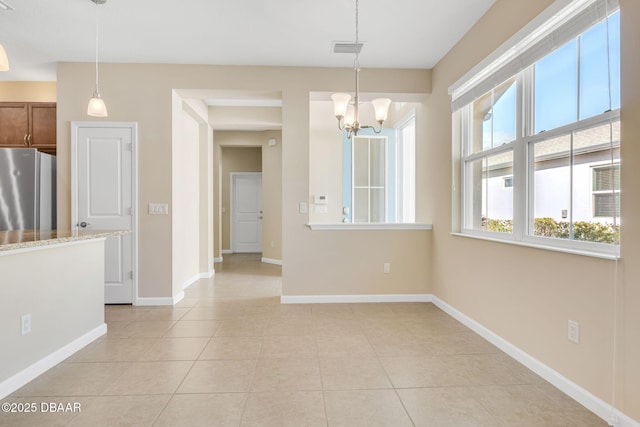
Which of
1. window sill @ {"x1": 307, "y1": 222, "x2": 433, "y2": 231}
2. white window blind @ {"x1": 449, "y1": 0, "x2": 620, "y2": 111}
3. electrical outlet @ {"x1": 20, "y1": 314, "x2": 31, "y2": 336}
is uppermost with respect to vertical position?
white window blind @ {"x1": 449, "y1": 0, "x2": 620, "y2": 111}

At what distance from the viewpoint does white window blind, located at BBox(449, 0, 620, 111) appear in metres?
1.84

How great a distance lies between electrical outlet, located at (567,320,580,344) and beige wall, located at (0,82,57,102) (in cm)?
603

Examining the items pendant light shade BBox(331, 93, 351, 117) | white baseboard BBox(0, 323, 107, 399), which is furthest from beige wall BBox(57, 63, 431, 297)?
pendant light shade BBox(331, 93, 351, 117)

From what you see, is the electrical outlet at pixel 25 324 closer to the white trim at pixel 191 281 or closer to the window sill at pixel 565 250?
the white trim at pixel 191 281

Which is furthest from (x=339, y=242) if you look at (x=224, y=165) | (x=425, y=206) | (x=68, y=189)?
(x=224, y=165)

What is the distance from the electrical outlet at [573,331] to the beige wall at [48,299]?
10.8 feet

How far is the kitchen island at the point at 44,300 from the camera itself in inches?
Result: 78.9

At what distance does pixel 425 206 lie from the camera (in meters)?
4.19

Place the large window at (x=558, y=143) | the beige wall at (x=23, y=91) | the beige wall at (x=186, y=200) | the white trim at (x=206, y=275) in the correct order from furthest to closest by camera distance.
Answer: the white trim at (x=206, y=275), the beige wall at (x=23, y=91), the beige wall at (x=186, y=200), the large window at (x=558, y=143)

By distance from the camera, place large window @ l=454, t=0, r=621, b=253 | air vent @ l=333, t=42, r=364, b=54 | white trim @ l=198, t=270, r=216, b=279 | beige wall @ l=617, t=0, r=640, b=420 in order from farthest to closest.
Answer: white trim @ l=198, t=270, r=216, b=279
air vent @ l=333, t=42, r=364, b=54
large window @ l=454, t=0, r=621, b=253
beige wall @ l=617, t=0, r=640, b=420

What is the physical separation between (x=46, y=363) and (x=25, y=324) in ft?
1.16

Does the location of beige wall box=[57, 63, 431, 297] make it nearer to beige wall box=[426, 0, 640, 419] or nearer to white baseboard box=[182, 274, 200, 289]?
beige wall box=[426, 0, 640, 419]

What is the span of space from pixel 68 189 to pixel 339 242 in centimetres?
312

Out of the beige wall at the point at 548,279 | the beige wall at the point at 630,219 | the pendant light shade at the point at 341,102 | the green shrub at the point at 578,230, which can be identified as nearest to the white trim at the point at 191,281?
the pendant light shade at the point at 341,102
